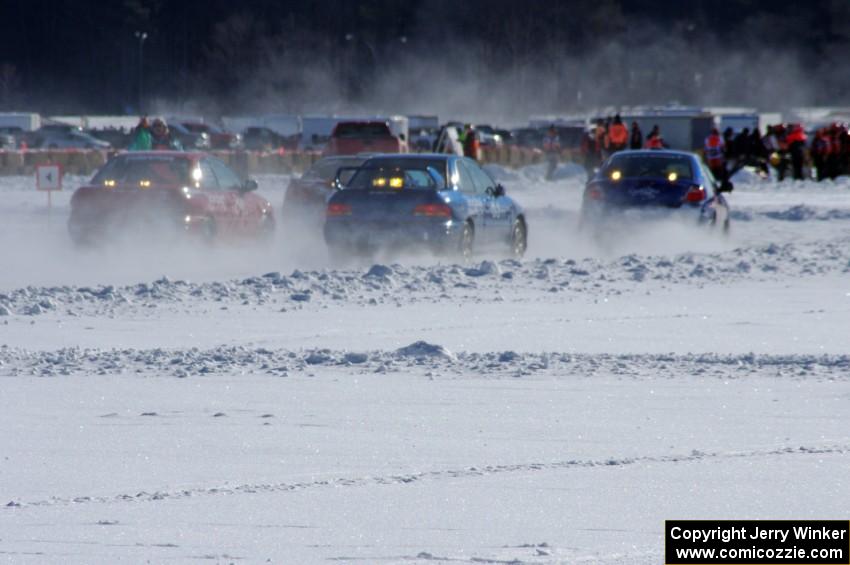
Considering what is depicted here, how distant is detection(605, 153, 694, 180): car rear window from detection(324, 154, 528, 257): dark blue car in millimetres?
2571

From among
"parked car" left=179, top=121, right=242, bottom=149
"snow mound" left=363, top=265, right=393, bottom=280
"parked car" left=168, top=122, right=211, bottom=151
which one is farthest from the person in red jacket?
"parked car" left=179, top=121, right=242, bottom=149

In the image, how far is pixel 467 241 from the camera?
19391mm

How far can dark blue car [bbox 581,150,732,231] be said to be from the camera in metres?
21.2

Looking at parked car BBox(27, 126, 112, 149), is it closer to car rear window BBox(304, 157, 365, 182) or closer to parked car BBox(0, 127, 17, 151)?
parked car BBox(0, 127, 17, 151)

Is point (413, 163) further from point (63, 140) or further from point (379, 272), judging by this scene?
point (63, 140)

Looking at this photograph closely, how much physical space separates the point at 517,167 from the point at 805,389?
44547 millimetres

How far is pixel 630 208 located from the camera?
21.2m

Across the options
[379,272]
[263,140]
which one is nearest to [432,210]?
[379,272]

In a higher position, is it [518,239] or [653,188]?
[653,188]

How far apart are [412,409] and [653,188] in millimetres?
11992

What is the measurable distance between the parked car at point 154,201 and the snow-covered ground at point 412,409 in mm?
573

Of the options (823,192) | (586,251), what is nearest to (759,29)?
(823,192)

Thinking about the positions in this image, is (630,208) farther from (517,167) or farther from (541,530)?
(517,167)

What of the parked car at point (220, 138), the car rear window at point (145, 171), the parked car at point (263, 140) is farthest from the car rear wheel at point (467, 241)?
the parked car at point (263, 140)
